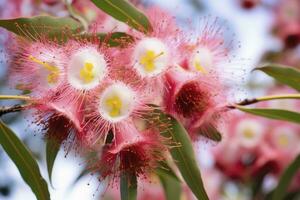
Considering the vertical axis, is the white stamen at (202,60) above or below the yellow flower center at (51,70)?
above

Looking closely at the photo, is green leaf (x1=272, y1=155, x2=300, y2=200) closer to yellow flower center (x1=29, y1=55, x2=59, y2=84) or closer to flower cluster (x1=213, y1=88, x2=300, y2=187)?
flower cluster (x1=213, y1=88, x2=300, y2=187)

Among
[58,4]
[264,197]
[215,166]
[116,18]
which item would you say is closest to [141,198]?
[215,166]

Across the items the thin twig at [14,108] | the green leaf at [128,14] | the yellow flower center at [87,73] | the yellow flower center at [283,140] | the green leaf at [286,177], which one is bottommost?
the yellow flower center at [283,140]

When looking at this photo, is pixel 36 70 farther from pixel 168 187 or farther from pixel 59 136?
pixel 168 187

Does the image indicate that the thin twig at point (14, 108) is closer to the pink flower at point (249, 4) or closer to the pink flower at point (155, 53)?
the pink flower at point (155, 53)

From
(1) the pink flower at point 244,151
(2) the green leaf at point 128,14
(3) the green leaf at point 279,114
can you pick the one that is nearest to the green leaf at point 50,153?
(2) the green leaf at point 128,14

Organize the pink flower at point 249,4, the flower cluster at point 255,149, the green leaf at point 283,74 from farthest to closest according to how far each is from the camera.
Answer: the pink flower at point 249,4
the flower cluster at point 255,149
the green leaf at point 283,74

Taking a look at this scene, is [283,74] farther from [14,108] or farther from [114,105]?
[14,108]
